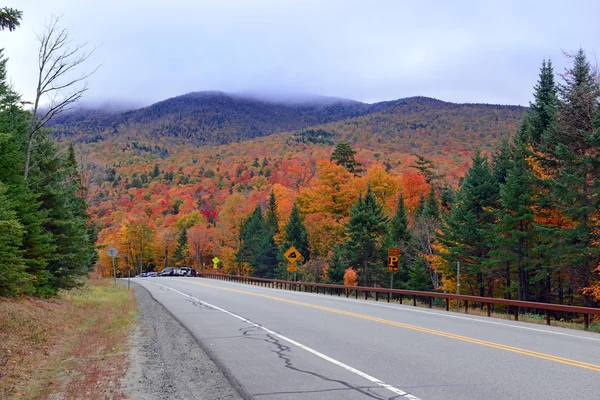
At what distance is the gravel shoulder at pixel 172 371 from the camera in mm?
7375

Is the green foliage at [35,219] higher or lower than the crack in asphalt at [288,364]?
higher

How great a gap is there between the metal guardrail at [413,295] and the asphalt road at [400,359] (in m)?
2.14

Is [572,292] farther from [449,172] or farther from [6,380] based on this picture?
[449,172]

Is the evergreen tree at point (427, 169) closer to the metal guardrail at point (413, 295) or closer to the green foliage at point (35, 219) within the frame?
the metal guardrail at point (413, 295)

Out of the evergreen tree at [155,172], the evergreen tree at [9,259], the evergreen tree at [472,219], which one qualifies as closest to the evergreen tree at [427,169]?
the evergreen tree at [472,219]

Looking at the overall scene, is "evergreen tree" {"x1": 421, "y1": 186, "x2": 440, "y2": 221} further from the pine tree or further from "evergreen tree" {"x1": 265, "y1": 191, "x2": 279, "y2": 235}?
"evergreen tree" {"x1": 265, "y1": 191, "x2": 279, "y2": 235}

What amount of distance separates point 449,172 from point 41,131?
7567 cm

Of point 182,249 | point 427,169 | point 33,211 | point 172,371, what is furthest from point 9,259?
point 182,249

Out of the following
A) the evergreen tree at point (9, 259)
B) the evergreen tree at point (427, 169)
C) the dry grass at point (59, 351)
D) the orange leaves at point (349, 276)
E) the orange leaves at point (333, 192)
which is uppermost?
the evergreen tree at point (427, 169)

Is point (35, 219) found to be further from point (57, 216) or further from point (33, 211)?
point (57, 216)

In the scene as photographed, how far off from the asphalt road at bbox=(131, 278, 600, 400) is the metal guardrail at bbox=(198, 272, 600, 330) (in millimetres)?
2144

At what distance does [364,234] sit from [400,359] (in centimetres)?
4548

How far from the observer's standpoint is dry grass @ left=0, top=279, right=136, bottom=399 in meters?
7.93

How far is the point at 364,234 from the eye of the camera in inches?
2158
